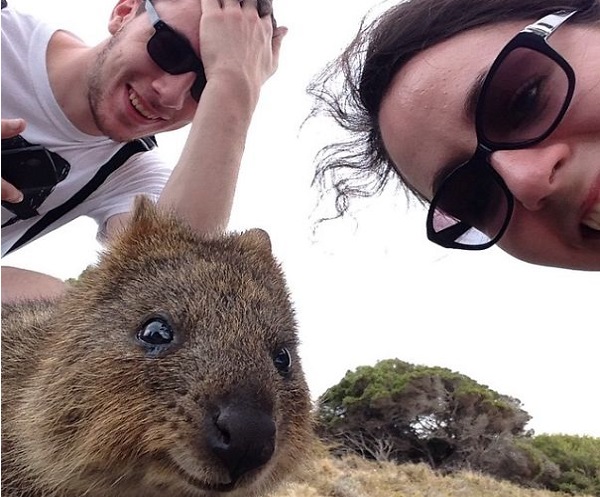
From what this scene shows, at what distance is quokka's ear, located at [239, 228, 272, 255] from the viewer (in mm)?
2197

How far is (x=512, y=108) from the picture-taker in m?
2.14

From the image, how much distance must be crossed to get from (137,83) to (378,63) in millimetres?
1004

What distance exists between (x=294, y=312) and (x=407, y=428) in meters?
5.77

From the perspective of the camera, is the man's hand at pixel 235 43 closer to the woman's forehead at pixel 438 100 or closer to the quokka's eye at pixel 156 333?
the woman's forehead at pixel 438 100

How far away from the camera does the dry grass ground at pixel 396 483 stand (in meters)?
4.55

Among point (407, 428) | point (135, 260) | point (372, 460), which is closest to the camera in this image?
point (135, 260)

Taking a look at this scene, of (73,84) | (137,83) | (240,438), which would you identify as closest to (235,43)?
(137,83)

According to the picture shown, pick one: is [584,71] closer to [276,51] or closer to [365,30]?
[365,30]

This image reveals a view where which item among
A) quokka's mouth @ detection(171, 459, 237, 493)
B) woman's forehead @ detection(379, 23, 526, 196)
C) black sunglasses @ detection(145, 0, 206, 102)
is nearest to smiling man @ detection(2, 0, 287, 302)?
black sunglasses @ detection(145, 0, 206, 102)

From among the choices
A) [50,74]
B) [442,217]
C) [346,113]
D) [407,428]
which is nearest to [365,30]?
[346,113]

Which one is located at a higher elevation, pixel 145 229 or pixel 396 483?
pixel 145 229

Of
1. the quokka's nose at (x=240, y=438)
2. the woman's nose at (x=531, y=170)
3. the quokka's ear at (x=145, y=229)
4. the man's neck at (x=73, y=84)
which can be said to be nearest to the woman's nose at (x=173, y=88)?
the man's neck at (x=73, y=84)

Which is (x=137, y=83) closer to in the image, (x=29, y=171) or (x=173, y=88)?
(x=173, y=88)

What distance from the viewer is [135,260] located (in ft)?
6.52
